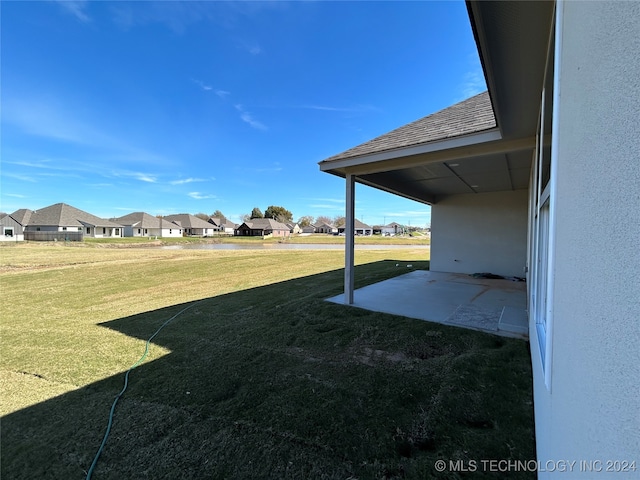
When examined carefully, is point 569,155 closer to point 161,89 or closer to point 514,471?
point 514,471

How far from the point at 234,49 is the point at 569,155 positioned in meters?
18.8

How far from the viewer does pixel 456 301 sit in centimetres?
602

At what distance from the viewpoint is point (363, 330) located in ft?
14.6

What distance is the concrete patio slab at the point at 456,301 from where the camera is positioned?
459cm

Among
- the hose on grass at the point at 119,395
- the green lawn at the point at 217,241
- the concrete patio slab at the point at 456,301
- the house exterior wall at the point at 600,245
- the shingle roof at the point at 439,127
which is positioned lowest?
the hose on grass at the point at 119,395

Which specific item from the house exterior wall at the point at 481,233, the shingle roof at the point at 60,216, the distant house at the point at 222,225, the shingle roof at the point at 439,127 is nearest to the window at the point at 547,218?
the shingle roof at the point at 439,127

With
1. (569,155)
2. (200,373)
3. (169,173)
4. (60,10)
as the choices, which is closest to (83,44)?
(60,10)

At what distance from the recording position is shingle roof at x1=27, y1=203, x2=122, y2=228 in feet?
128

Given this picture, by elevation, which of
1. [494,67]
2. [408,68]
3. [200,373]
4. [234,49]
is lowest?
[200,373]

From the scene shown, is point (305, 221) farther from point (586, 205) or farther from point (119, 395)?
point (586, 205)

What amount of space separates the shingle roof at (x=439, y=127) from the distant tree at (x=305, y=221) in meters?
84.8

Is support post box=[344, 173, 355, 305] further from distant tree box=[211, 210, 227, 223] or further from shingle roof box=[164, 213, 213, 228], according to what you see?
distant tree box=[211, 210, 227, 223]

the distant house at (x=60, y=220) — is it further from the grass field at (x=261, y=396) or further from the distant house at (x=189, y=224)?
the grass field at (x=261, y=396)

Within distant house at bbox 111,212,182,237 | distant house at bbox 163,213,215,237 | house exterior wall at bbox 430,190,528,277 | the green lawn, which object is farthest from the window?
distant house at bbox 163,213,215,237
